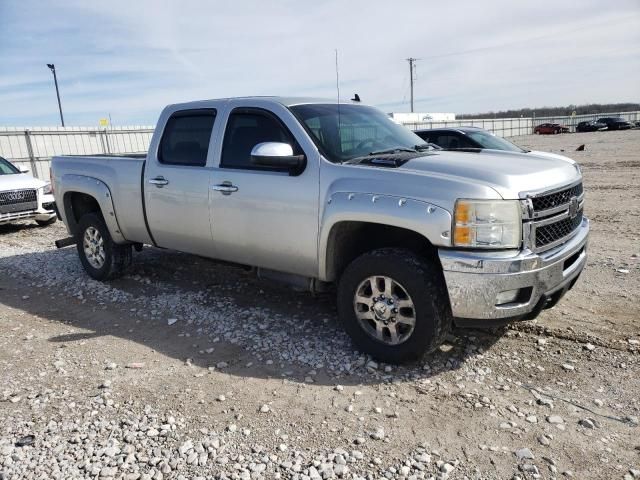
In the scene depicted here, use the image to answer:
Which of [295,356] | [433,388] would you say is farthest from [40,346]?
[433,388]

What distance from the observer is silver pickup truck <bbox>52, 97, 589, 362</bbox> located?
11.0 feet

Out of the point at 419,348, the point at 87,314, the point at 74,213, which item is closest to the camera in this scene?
the point at 419,348

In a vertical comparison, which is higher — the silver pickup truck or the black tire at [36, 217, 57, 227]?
the silver pickup truck

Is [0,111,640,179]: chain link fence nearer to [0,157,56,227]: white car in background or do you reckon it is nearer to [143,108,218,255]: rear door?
[0,157,56,227]: white car in background

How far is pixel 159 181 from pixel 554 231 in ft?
12.1

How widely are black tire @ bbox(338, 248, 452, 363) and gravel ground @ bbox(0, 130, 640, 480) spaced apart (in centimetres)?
17

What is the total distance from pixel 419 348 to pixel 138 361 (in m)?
2.24

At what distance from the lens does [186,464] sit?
9.32 feet

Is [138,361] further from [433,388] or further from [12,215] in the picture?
[12,215]

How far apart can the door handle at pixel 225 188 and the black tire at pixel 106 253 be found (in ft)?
6.92

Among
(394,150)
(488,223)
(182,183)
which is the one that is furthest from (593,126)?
(488,223)

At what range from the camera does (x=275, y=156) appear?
3.90 m

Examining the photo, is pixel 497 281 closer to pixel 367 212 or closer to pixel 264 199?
pixel 367 212

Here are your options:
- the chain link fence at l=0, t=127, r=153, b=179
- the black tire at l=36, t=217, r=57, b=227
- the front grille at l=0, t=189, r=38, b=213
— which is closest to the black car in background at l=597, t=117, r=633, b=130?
the chain link fence at l=0, t=127, r=153, b=179
